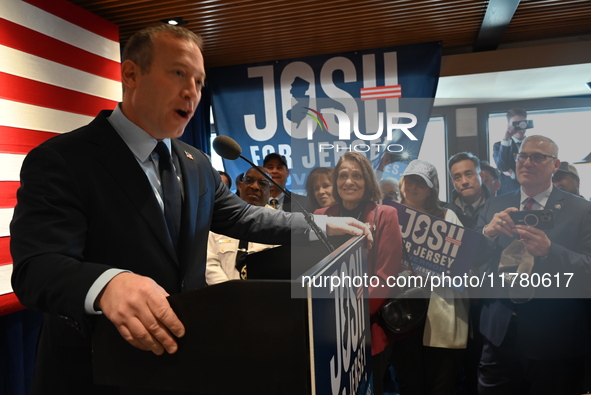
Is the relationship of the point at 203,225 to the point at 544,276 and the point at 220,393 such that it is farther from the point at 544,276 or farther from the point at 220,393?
the point at 544,276

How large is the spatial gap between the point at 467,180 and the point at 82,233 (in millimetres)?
1720

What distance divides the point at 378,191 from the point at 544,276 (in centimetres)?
82

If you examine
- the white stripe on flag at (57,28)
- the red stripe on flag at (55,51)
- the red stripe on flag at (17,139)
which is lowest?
the red stripe on flag at (17,139)

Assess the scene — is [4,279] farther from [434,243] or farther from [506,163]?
[506,163]

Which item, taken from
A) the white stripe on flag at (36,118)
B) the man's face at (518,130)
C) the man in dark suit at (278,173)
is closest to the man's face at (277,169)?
the man in dark suit at (278,173)

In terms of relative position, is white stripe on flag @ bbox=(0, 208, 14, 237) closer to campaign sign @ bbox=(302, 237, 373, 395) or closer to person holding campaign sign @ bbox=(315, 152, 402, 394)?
person holding campaign sign @ bbox=(315, 152, 402, 394)

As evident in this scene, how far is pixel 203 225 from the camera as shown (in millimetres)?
1068

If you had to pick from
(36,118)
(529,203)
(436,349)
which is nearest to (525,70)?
(529,203)

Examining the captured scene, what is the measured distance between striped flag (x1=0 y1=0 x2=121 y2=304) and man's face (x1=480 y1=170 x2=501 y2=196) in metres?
2.17

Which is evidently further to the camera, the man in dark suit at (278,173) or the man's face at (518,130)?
the man in dark suit at (278,173)

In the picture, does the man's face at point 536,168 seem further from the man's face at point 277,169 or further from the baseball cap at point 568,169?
the man's face at point 277,169

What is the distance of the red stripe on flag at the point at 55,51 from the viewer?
7.00 ft

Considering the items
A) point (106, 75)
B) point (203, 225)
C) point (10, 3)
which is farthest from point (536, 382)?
point (10, 3)

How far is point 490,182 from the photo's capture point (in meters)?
1.94
